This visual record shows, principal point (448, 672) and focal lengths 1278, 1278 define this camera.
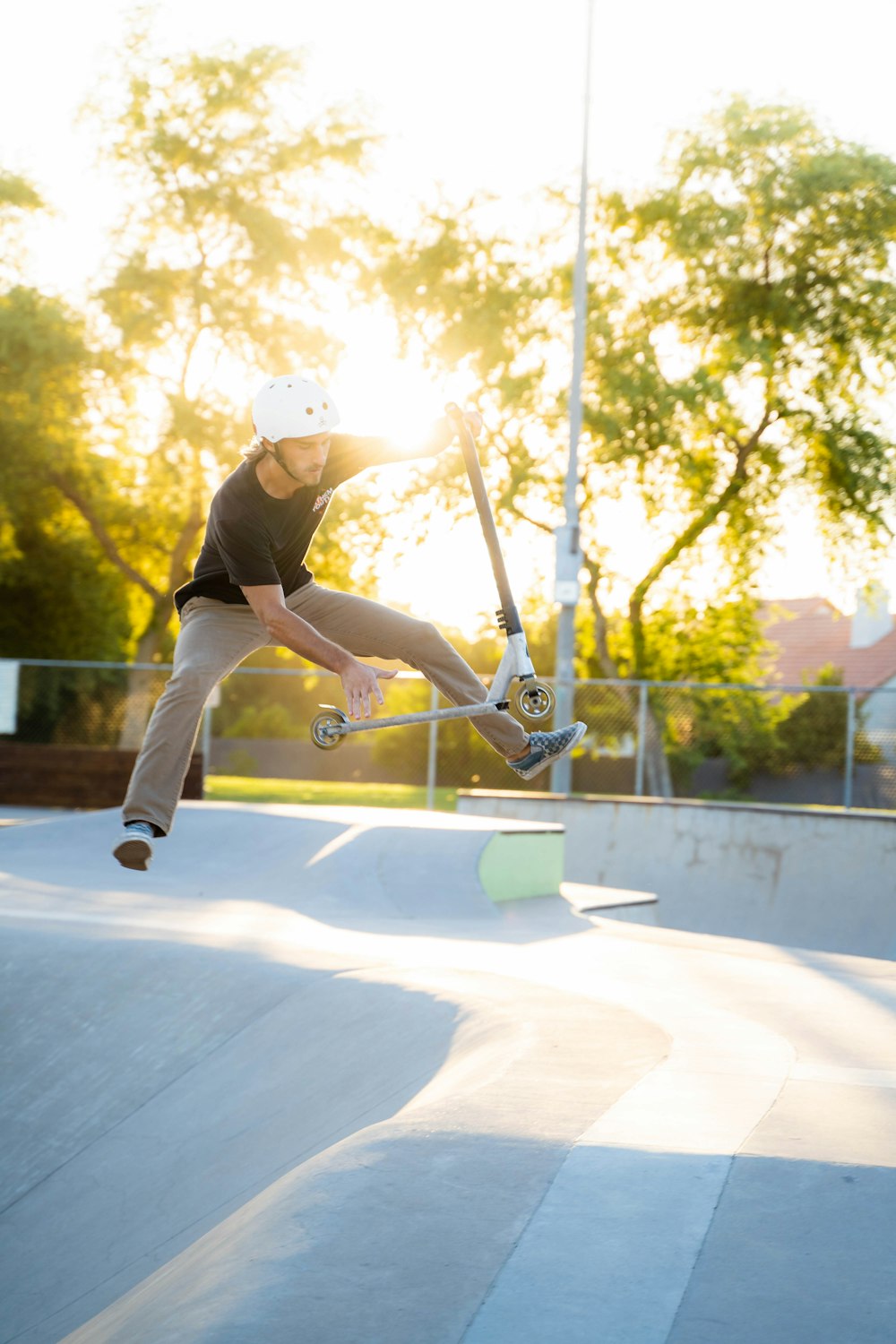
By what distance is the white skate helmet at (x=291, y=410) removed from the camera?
504 cm

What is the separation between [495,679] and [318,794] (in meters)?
24.0

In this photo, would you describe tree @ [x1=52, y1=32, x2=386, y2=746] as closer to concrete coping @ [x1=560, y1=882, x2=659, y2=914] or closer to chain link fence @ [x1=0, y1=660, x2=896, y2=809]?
chain link fence @ [x1=0, y1=660, x2=896, y2=809]

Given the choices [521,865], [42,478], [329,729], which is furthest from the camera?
[42,478]

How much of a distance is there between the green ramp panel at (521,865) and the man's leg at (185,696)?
5.69 m

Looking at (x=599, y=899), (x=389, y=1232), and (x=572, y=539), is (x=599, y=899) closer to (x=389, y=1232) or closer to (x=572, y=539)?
(x=572, y=539)

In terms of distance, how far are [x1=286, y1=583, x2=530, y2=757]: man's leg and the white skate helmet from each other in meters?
0.92

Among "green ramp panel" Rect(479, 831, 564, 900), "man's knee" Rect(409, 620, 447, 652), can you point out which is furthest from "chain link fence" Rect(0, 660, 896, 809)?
"man's knee" Rect(409, 620, 447, 652)

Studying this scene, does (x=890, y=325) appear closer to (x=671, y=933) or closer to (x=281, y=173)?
(x=281, y=173)

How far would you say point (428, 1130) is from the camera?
3.59 meters

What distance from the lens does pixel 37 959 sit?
6969 millimetres

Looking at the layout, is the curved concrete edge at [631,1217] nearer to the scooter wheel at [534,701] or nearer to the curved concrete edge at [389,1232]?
the curved concrete edge at [389,1232]

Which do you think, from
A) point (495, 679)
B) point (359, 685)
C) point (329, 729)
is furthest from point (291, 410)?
point (495, 679)

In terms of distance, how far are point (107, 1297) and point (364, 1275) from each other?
168cm

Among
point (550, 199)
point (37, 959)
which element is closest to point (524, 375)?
point (550, 199)
